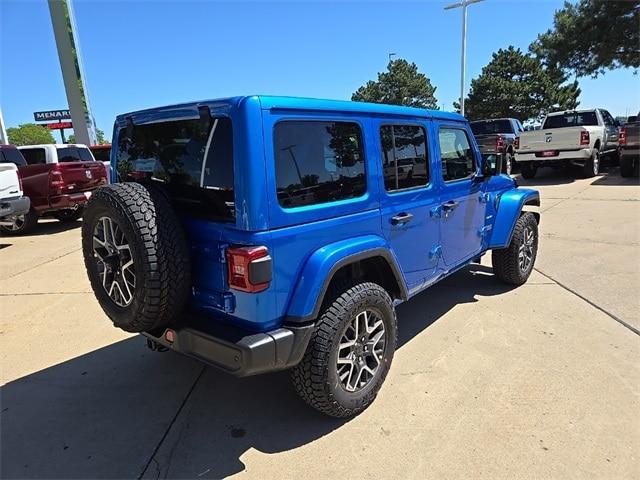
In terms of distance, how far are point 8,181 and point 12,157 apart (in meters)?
1.77

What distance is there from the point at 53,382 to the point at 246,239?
221 cm

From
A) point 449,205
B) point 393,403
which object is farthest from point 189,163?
point 449,205

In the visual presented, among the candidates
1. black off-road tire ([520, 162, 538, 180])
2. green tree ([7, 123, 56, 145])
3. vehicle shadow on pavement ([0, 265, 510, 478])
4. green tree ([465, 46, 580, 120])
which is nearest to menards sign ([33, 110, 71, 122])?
green tree ([7, 123, 56, 145])

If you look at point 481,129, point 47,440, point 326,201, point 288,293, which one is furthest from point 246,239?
point 481,129

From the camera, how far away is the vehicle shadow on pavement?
7.99ft

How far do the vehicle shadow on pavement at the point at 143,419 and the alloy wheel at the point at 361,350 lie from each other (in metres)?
0.29

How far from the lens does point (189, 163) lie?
99.5 inches

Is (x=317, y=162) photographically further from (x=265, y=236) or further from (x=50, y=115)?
(x=50, y=115)

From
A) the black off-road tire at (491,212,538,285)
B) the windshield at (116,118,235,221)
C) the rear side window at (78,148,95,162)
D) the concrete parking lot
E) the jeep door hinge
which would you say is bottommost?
the concrete parking lot

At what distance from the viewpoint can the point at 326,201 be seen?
2580mm

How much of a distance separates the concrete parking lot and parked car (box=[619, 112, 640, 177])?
9.58 meters

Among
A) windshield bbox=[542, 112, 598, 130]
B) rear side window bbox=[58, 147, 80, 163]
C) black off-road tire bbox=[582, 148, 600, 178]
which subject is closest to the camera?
rear side window bbox=[58, 147, 80, 163]

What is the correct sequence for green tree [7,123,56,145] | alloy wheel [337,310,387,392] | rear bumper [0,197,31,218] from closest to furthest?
alloy wheel [337,310,387,392] < rear bumper [0,197,31,218] < green tree [7,123,56,145]

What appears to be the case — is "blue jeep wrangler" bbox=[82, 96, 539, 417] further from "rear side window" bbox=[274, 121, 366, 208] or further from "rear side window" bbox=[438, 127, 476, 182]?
"rear side window" bbox=[438, 127, 476, 182]
